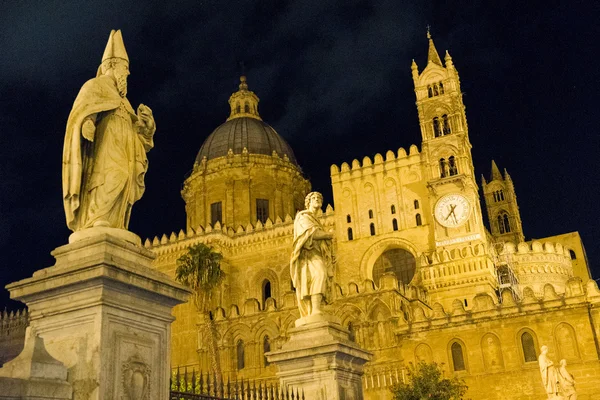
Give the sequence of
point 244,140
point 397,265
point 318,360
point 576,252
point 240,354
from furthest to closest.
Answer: point 576,252, point 244,140, point 397,265, point 240,354, point 318,360

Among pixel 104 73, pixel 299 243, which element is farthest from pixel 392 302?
pixel 104 73

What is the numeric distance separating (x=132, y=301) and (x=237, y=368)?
110ft

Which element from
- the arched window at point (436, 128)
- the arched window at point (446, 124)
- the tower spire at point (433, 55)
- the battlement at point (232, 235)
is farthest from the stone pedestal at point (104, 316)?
the tower spire at point (433, 55)

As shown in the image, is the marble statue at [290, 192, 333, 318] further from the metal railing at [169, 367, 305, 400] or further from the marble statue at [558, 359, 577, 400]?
the marble statue at [558, 359, 577, 400]

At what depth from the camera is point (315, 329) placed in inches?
365

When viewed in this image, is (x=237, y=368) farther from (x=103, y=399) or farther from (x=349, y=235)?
(x=103, y=399)

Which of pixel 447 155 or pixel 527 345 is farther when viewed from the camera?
pixel 447 155

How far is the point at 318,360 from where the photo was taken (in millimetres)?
9039

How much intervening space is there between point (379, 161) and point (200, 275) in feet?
52.6

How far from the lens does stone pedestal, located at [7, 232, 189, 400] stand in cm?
511

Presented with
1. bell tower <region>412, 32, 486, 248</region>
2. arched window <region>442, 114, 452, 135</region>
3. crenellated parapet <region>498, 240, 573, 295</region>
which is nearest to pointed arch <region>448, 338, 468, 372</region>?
bell tower <region>412, 32, 486, 248</region>

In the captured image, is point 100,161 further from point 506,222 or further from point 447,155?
point 506,222

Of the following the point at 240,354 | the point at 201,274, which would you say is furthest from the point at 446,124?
the point at 240,354

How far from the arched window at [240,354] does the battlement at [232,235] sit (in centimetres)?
1191
